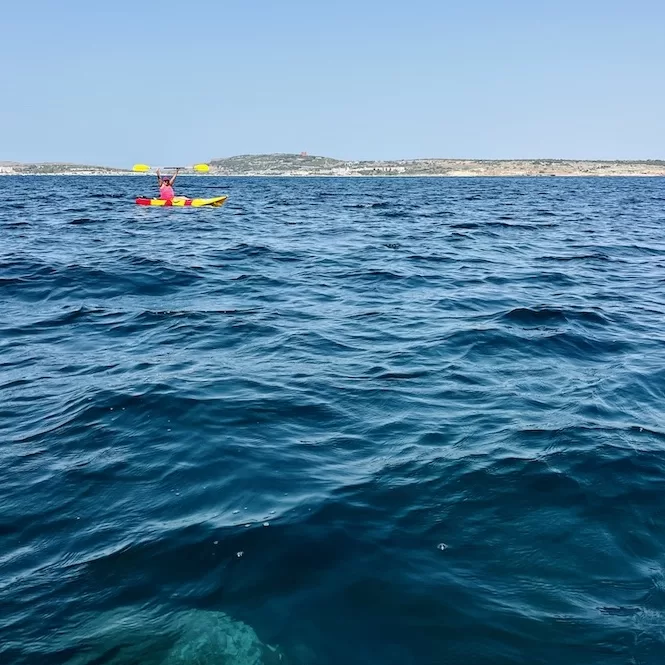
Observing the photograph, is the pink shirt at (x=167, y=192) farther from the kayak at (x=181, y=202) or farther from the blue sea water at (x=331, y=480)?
the blue sea water at (x=331, y=480)

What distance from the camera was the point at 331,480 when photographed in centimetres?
641

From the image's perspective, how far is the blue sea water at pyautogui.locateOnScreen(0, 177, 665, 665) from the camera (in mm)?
4430

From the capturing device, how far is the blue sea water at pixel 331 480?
14.5ft

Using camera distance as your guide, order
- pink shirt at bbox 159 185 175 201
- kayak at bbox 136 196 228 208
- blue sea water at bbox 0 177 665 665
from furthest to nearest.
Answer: kayak at bbox 136 196 228 208 → pink shirt at bbox 159 185 175 201 → blue sea water at bbox 0 177 665 665

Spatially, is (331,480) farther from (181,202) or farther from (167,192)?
(181,202)

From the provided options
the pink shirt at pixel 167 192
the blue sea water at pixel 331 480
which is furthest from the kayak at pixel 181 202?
the blue sea water at pixel 331 480

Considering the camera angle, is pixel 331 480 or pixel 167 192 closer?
pixel 331 480

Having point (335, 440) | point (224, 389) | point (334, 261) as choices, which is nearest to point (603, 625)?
point (335, 440)

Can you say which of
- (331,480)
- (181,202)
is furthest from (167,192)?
(331,480)

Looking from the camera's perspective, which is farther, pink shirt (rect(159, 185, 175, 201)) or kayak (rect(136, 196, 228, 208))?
kayak (rect(136, 196, 228, 208))

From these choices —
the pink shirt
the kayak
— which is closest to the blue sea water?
the pink shirt

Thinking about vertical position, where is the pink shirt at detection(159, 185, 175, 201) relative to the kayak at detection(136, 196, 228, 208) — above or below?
above

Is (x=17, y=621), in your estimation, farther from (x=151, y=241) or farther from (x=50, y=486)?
(x=151, y=241)

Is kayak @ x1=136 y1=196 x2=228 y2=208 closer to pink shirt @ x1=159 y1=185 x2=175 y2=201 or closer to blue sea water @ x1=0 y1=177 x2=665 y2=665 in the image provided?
pink shirt @ x1=159 y1=185 x2=175 y2=201
